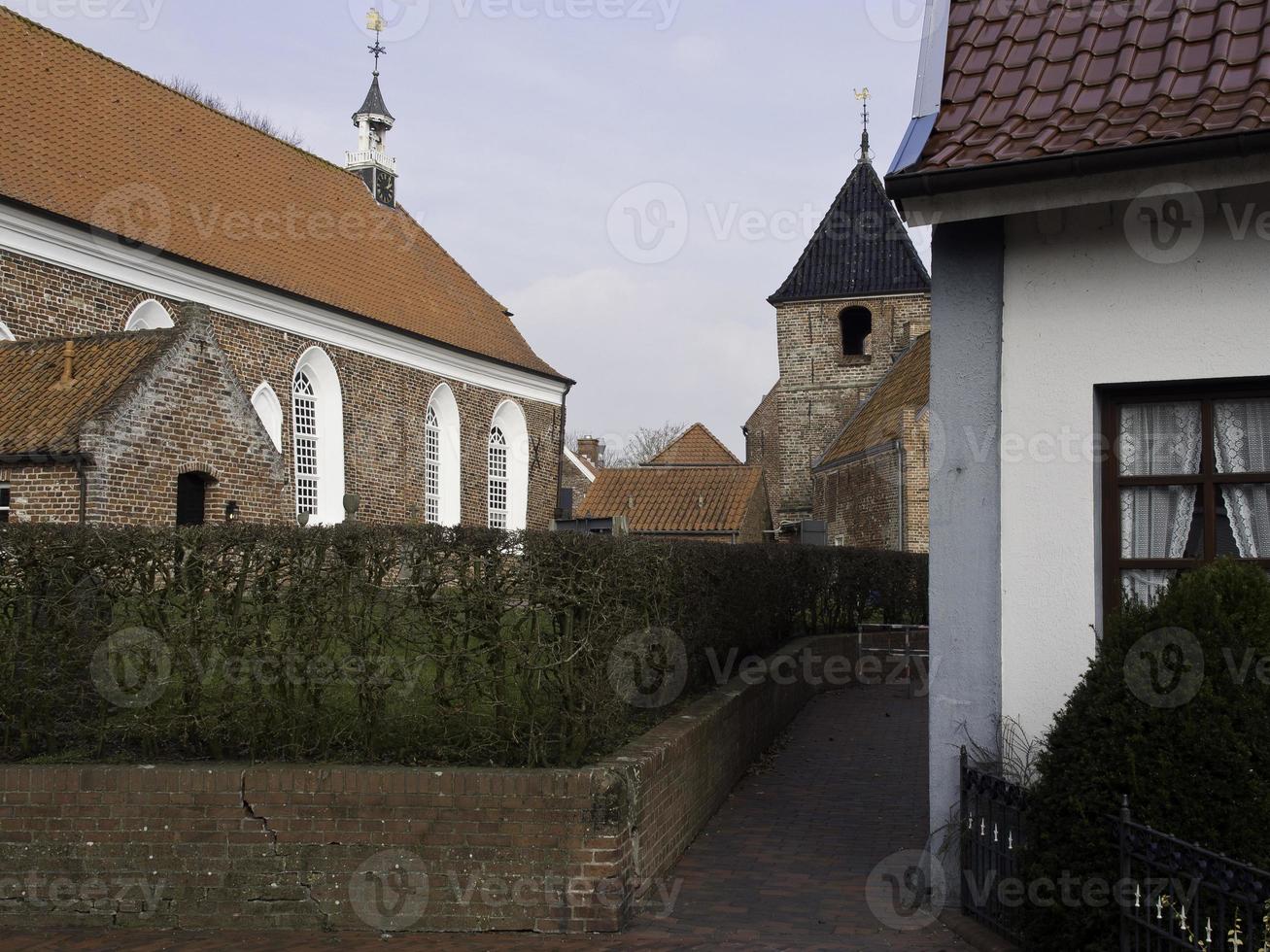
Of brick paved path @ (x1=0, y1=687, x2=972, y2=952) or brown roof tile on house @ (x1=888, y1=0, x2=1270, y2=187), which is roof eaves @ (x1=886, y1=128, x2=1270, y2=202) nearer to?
brown roof tile on house @ (x1=888, y1=0, x2=1270, y2=187)

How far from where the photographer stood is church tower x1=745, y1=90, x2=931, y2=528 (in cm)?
4272

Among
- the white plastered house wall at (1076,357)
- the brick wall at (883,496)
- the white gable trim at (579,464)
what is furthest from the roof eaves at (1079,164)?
the white gable trim at (579,464)

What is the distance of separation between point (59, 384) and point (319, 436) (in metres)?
12.6

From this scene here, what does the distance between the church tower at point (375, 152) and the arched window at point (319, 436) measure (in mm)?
10105

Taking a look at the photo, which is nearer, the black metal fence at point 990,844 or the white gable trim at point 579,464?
the black metal fence at point 990,844

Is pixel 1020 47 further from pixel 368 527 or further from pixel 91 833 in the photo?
pixel 91 833

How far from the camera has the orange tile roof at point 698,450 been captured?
49438mm

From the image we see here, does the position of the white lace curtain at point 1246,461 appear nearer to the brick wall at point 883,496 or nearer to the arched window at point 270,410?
the arched window at point 270,410

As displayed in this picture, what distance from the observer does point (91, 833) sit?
6.59 meters

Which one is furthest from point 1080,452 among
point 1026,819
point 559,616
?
point 559,616

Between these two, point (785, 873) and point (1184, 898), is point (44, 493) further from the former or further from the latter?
point (1184, 898)

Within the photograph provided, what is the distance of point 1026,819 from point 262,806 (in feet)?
12.7

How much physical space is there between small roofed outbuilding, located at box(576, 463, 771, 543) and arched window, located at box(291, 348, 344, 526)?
8.06 meters

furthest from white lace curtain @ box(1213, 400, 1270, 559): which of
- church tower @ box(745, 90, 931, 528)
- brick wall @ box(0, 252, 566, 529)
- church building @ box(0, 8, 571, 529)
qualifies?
church tower @ box(745, 90, 931, 528)
